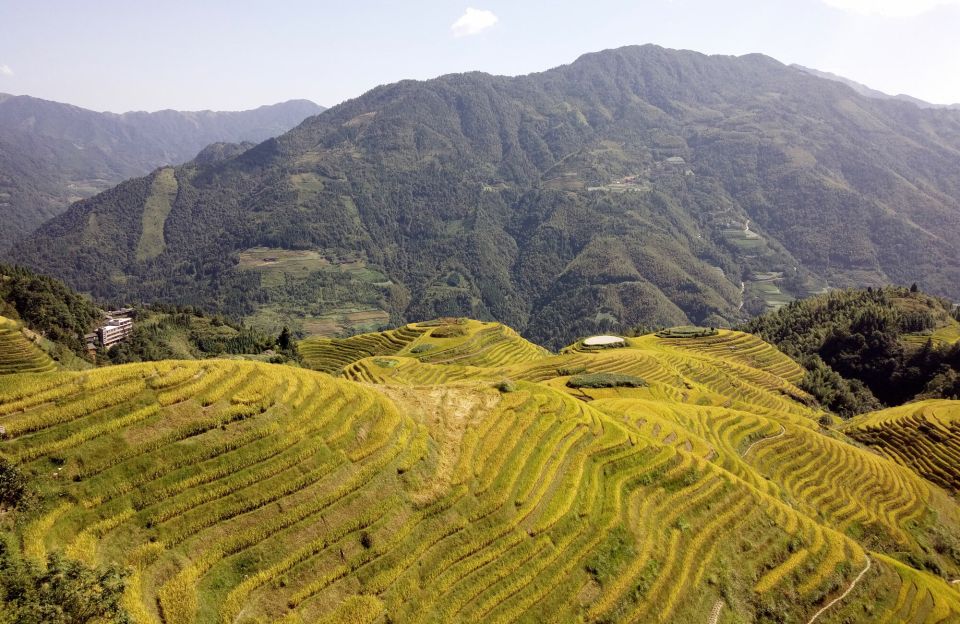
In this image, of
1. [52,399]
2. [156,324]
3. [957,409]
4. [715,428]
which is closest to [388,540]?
[52,399]

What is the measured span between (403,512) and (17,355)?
142 ft

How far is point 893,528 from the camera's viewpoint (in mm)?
44156

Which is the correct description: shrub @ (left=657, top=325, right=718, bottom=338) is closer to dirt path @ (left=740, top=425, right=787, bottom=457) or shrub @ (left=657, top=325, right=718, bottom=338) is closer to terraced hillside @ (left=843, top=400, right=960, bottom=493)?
terraced hillside @ (left=843, top=400, right=960, bottom=493)

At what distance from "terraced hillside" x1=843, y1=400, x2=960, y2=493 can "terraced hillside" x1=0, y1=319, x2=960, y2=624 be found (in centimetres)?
2443

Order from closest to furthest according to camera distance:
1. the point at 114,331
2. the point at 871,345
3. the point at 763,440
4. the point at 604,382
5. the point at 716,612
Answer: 1. the point at 716,612
2. the point at 763,440
3. the point at 604,382
4. the point at 114,331
5. the point at 871,345

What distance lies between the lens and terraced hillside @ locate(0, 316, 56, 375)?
142ft

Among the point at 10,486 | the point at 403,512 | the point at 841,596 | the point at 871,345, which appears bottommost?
the point at 871,345

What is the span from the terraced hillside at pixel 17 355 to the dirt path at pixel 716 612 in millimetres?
57123

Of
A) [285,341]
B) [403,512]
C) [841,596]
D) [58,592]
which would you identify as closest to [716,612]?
[841,596]

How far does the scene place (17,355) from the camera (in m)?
44.2

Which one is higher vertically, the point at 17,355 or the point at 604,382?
the point at 17,355

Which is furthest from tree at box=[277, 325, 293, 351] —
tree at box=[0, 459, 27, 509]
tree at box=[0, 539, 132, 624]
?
tree at box=[0, 539, 132, 624]

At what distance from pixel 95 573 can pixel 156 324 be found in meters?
119

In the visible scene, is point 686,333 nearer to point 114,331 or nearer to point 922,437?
point 922,437
